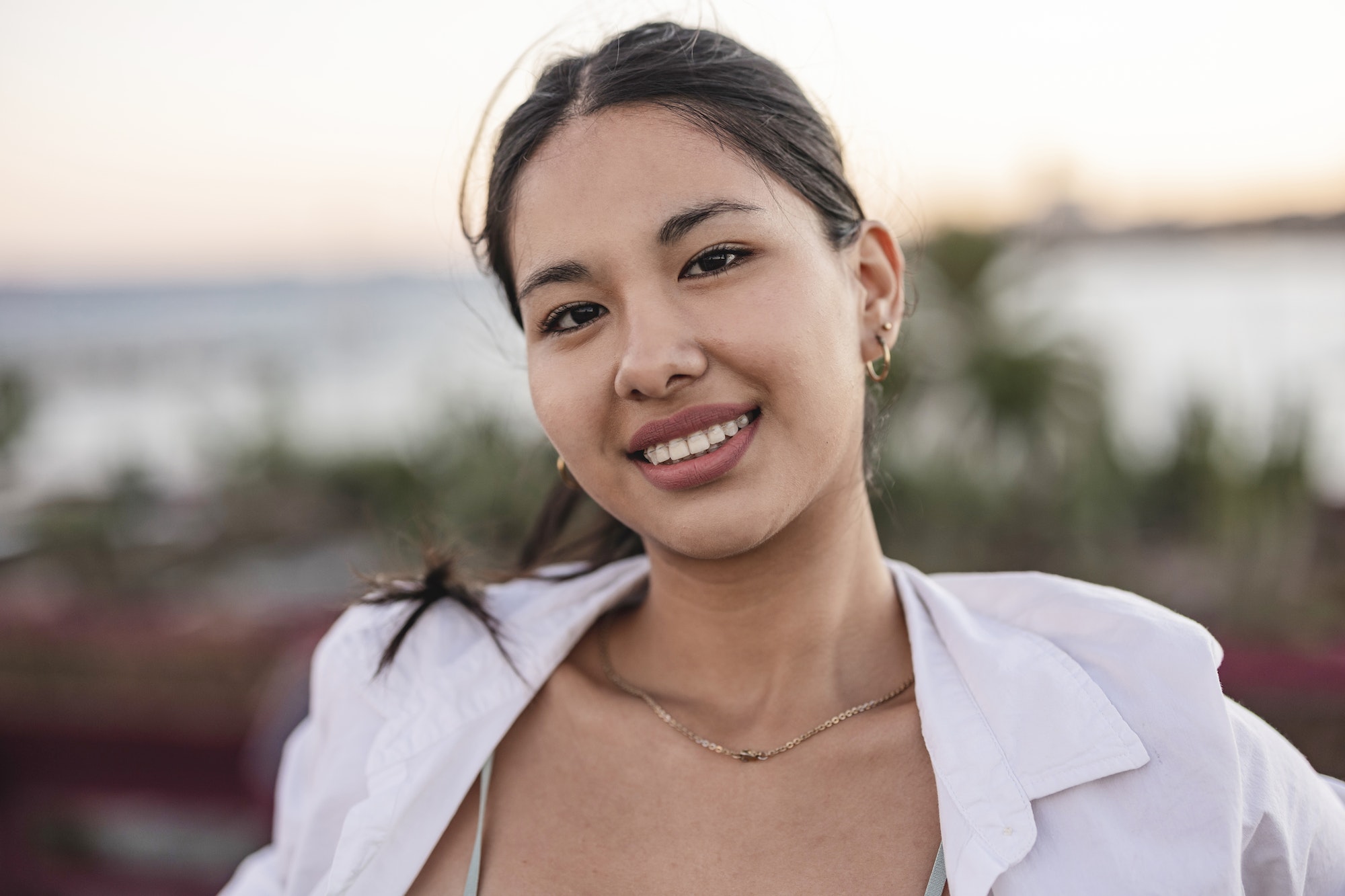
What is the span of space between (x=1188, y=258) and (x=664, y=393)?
12144mm

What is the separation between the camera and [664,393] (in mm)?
1314

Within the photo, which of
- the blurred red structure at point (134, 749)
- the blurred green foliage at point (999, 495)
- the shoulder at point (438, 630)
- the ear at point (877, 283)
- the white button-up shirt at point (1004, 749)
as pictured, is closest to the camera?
the white button-up shirt at point (1004, 749)

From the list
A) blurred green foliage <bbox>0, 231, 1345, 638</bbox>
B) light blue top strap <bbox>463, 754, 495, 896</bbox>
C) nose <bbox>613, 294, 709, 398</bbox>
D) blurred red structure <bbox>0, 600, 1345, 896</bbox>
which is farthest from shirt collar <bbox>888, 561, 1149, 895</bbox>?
blurred red structure <bbox>0, 600, 1345, 896</bbox>

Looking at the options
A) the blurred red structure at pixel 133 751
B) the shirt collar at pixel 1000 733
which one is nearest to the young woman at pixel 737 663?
the shirt collar at pixel 1000 733

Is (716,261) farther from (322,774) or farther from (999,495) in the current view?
(999,495)

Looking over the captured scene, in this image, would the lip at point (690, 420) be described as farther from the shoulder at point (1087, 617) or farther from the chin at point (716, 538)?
the shoulder at point (1087, 617)

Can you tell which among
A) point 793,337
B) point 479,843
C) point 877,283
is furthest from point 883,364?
point 479,843

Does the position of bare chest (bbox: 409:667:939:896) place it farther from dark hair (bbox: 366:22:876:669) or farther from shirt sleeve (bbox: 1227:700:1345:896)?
shirt sleeve (bbox: 1227:700:1345:896)

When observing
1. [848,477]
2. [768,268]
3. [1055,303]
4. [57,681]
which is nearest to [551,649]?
[848,477]

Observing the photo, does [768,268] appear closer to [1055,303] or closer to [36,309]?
[1055,303]

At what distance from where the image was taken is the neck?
1.53 meters

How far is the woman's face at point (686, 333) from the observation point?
4.32ft

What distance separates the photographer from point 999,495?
521 centimetres

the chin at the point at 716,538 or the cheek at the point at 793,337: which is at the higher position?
the cheek at the point at 793,337
